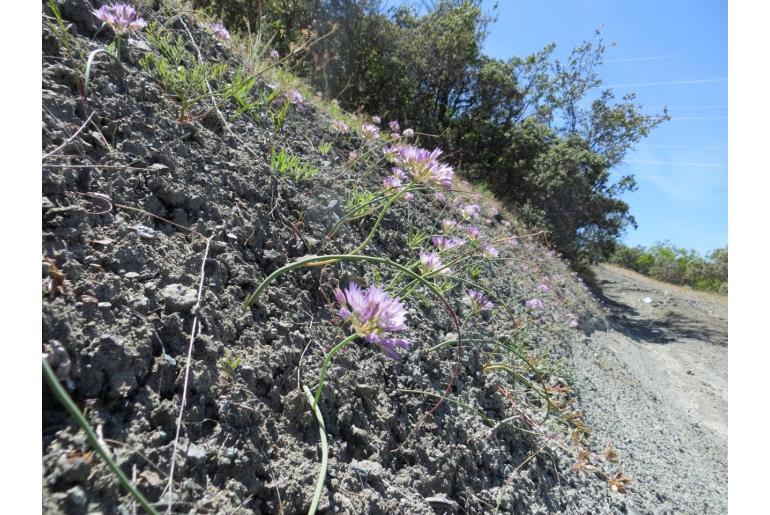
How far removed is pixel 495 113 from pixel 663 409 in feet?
31.2

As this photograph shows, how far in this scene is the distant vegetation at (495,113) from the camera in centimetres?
996

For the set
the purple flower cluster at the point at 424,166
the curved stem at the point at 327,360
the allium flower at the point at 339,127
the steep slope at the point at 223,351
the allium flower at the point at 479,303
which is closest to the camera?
the steep slope at the point at 223,351

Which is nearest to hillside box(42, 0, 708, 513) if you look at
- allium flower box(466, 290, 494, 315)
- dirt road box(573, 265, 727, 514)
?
allium flower box(466, 290, 494, 315)

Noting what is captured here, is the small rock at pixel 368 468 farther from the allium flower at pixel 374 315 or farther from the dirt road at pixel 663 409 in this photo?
the dirt road at pixel 663 409

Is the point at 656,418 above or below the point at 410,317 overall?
below

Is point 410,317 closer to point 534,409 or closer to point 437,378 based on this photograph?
point 437,378

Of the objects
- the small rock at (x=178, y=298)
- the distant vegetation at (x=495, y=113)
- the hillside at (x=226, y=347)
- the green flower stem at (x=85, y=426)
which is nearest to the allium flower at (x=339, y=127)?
the hillside at (x=226, y=347)

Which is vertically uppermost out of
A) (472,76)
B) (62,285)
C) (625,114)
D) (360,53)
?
(625,114)

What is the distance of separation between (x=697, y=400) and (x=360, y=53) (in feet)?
28.7

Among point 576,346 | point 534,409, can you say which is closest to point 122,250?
point 534,409

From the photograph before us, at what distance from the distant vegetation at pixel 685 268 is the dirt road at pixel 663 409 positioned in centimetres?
1161

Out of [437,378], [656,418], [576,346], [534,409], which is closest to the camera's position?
[437,378]

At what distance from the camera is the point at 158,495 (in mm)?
686

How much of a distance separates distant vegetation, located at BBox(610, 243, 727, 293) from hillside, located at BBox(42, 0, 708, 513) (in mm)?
20311
